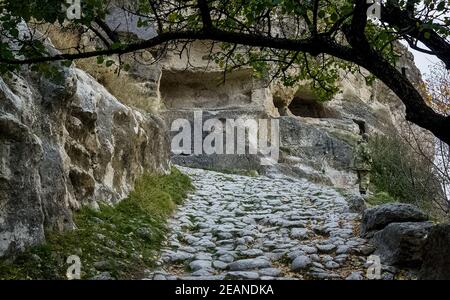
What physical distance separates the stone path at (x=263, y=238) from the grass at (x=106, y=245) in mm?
282

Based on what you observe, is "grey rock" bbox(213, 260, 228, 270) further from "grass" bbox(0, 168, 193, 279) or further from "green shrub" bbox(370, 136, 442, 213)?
"green shrub" bbox(370, 136, 442, 213)

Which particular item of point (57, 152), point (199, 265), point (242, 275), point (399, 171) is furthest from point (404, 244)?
point (399, 171)

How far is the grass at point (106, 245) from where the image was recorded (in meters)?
4.23

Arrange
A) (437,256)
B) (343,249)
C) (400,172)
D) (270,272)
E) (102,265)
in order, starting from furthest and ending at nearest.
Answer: (400,172) < (343,249) < (270,272) < (102,265) < (437,256)

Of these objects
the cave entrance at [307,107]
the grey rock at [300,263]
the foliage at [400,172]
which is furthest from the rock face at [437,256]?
the cave entrance at [307,107]

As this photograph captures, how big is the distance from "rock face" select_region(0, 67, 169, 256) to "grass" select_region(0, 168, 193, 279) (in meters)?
0.17

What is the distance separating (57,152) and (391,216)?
4.64 metres

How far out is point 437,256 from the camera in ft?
12.7

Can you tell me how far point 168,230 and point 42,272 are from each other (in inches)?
125

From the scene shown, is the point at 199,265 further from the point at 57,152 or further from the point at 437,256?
the point at 437,256

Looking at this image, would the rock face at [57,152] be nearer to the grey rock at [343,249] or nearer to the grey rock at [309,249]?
the grey rock at [309,249]

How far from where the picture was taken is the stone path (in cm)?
534

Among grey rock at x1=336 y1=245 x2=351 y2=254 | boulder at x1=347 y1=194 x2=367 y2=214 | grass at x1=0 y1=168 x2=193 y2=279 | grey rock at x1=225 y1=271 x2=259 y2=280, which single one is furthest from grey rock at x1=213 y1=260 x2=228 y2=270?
boulder at x1=347 y1=194 x2=367 y2=214

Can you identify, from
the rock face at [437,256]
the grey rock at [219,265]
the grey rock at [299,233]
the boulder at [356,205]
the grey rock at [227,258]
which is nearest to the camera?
the rock face at [437,256]
